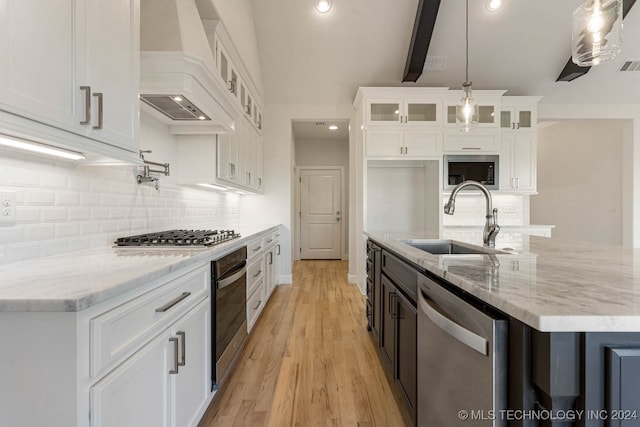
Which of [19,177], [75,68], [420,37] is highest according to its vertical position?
[420,37]

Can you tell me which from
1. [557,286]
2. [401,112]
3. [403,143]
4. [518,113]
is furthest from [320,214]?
[557,286]

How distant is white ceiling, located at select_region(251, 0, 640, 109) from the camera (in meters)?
3.68

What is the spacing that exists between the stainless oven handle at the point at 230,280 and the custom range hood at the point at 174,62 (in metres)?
1.05

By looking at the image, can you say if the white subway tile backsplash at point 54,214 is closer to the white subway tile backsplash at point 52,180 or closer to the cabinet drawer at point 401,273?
the white subway tile backsplash at point 52,180

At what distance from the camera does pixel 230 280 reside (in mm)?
1889

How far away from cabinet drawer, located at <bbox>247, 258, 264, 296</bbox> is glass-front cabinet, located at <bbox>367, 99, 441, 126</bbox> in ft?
7.64

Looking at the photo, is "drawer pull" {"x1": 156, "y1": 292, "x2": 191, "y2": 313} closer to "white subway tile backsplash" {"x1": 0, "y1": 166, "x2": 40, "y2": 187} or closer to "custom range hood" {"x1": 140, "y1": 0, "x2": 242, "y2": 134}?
"white subway tile backsplash" {"x1": 0, "y1": 166, "x2": 40, "y2": 187}

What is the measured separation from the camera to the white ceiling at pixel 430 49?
3.68 metres

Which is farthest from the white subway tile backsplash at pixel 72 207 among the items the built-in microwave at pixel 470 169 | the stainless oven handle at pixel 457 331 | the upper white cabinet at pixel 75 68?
the built-in microwave at pixel 470 169

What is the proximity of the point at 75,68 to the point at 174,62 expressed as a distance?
655mm

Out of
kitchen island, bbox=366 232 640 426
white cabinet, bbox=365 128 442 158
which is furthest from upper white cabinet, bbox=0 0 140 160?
white cabinet, bbox=365 128 442 158

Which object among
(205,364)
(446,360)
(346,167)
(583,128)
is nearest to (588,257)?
(446,360)

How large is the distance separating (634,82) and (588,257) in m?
5.01

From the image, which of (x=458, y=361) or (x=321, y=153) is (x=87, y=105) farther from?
(x=321, y=153)
